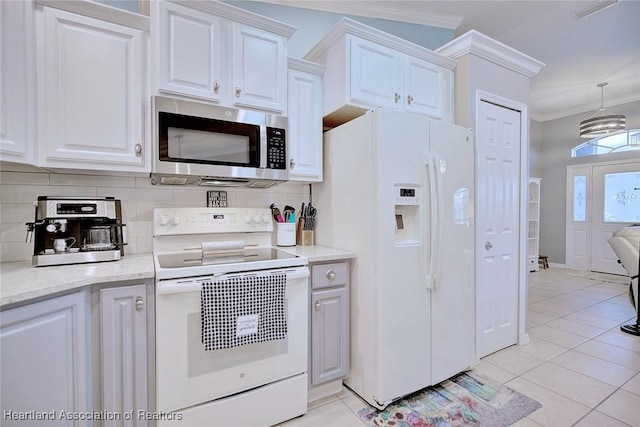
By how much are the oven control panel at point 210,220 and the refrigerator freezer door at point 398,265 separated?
873 mm

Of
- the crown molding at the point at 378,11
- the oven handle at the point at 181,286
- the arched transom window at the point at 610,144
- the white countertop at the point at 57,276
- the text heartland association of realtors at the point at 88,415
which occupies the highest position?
the crown molding at the point at 378,11

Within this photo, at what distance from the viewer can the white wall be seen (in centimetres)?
579

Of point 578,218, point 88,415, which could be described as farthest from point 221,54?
point 578,218

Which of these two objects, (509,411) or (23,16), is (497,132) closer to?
(509,411)

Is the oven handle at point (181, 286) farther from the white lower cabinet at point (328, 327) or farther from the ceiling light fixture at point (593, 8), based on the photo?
the ceiling light fixture at point (593, 8)

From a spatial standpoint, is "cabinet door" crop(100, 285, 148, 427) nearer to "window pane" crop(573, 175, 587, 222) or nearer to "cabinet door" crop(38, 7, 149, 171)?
"cabinet door" crop(38, 7, 149, 171)

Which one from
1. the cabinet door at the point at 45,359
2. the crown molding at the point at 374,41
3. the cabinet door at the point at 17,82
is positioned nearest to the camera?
the cabinet door at the point at 45,359

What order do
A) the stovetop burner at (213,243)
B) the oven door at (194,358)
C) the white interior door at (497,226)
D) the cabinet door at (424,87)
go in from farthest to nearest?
1. the white interior door at (497,226)
2. the cabinet door at (424,87)
3. the stovetop burner at (213,243)
4. the oven door at (194,358)

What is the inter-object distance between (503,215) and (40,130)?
10.4 ft

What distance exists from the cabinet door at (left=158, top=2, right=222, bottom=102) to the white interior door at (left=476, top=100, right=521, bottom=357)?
202cm

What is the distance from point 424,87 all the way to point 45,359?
8.98ft

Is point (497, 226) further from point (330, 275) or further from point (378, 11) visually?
point (378, 11)

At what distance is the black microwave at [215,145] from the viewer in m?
1.67

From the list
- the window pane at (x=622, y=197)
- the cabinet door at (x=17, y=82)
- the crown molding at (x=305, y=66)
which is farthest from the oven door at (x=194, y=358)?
the window pane at (x=622, y=197)
